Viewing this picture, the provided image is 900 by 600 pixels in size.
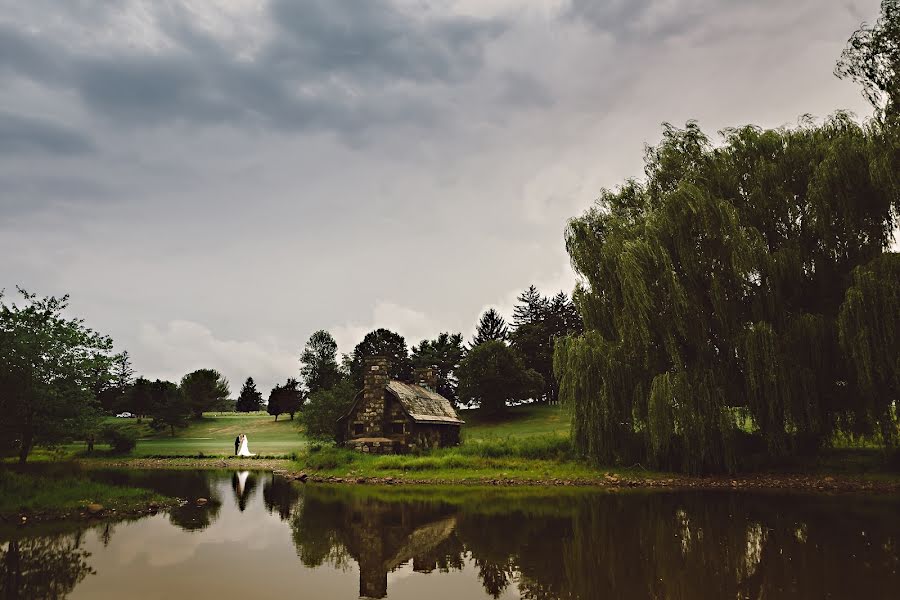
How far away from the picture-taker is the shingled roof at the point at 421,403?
35594mm

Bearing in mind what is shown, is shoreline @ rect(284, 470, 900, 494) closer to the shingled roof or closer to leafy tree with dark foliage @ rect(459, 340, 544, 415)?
the shingled roof

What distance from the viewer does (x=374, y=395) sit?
3575 cm

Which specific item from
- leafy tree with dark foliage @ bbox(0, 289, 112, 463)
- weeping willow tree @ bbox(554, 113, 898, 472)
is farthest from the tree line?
weeping willow tree @ bbox(554, 113, 898, 472)

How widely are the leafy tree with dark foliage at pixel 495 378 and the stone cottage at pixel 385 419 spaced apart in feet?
67.2

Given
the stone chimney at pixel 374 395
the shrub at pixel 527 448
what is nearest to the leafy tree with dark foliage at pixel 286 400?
the stone chimney at pixel 374 395

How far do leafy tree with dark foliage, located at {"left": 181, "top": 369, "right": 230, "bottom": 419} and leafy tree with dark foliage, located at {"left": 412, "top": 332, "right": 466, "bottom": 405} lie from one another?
1058 inches

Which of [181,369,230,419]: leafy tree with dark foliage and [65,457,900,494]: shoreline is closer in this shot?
[65,457,900,494]: shoreline

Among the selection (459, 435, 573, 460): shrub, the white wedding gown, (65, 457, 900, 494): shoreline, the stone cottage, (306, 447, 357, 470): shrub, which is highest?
the stone cottage

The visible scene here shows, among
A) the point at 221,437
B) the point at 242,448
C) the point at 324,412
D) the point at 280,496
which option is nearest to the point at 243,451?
the point at 242,448

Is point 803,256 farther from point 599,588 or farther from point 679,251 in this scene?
point 599,588

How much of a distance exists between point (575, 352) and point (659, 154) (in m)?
9.83

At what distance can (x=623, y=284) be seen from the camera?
22.6 meters

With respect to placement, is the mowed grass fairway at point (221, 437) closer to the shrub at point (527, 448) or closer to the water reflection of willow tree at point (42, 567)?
the shrub at point (527, 448)

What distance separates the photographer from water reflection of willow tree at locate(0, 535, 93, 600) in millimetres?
8922
